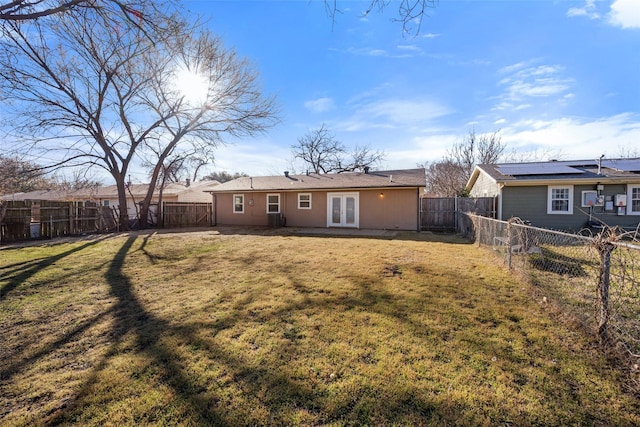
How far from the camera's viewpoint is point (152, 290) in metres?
4.59

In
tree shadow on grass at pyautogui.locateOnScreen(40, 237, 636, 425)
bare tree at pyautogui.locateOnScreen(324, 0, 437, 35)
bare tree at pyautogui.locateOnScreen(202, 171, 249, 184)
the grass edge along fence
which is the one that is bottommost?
tree shadow on grass at pyautogui.locateOnScreen(40, 237, 636, 425)

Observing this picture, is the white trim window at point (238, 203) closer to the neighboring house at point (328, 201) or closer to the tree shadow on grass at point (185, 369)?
the neighboring house at point (328, 201)

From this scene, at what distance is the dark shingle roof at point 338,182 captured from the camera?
1318 cm

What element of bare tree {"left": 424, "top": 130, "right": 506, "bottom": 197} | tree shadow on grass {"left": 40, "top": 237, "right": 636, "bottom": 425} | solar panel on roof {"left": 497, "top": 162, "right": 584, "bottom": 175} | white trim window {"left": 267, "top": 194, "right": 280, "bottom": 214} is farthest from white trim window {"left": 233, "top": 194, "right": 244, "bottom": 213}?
bare tree {"left": 424, "top": 130, "right": 506, "bottom": 197}

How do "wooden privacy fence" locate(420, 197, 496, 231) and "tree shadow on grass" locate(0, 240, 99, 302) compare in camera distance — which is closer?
"tree shadow on grass" locate(0, 240, 99, 302)

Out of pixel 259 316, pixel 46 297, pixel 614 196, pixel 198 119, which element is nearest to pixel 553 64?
pixel 614 196

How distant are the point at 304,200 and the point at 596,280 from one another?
12.8 metres

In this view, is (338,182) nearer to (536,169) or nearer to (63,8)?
(536,169)

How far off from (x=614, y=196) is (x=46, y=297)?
697 inches

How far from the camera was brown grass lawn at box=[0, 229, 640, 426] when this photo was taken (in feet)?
6.38

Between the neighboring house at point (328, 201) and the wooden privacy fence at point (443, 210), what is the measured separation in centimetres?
91

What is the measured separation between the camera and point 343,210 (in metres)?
14.3

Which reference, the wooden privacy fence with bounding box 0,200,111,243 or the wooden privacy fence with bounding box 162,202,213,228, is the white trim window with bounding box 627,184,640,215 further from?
the wooden privacy fence with bounding box 0,200,111,243

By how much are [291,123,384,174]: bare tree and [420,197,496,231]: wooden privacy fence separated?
53.1 ft
